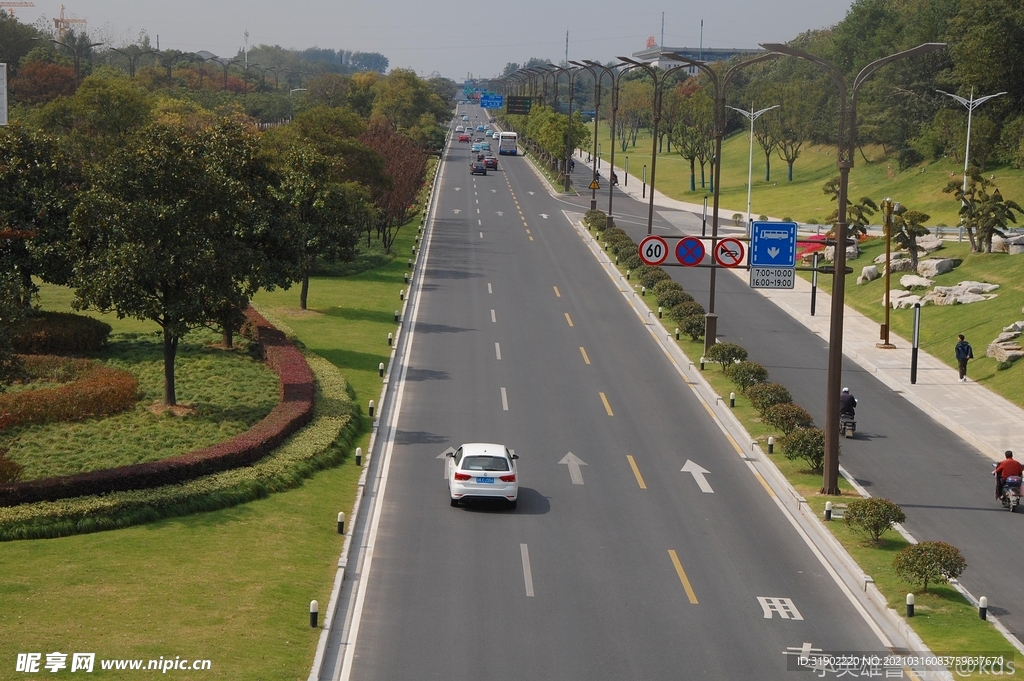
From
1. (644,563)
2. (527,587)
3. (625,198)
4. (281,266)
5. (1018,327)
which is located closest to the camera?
(527,587)

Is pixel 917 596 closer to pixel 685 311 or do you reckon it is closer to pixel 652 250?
pixel 652 250

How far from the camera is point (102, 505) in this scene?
24.2 meters

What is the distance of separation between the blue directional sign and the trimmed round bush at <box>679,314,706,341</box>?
1067 centimetres

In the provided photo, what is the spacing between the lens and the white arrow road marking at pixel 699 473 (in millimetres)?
29516

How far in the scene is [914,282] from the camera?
186ft

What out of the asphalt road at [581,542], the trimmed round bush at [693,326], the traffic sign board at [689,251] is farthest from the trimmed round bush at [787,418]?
the trimmed round bush at [693,326]

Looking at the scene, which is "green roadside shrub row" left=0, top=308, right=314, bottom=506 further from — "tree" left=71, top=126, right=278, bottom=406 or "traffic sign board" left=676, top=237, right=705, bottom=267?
"traffic sign board" left=676, top=237, right=705, bottom=267

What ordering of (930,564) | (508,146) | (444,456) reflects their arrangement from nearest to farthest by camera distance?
1. (930,564)
2. (444,456)
3. (508,146)

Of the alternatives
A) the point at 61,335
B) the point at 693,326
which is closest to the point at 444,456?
the point at 61,335

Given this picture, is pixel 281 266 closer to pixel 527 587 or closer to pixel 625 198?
pixel 527 587

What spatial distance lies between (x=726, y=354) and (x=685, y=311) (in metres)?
6.86

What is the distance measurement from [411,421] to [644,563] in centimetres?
1268

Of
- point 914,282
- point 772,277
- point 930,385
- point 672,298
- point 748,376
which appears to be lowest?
point 930,385

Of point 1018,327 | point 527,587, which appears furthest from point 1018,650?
point 1018,327
